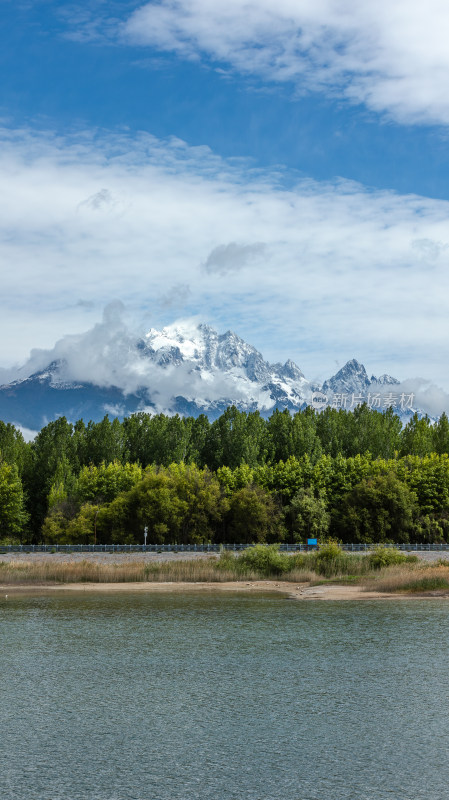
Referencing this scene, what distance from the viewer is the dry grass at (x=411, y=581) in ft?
207

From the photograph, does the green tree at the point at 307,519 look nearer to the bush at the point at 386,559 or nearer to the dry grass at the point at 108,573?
the bush at the point at 386,559

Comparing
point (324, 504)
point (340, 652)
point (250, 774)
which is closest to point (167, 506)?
point (324, 504)

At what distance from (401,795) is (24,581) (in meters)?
56.8

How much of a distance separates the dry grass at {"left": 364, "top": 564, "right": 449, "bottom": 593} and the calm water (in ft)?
49.4

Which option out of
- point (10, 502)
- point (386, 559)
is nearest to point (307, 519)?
point (386, 559)

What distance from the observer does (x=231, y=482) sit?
104250mm

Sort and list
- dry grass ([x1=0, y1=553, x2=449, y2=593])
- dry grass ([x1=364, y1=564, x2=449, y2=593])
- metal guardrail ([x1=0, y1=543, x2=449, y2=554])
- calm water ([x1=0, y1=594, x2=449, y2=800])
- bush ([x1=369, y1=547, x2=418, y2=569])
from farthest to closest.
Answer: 1. metal guardrail ([x1=0, y1=543, x2=449, y2=554])
2. bush ([x1=369, y1=547, x2=418, y2=569])
3. dry grass ([x1=0, y1=553, x2=449, y2=593])
4. dry grass ([x1=364, y1=564, x2=449, y2=593])
5. calm water ([x1=0, y1=594, x2=449, y2=800])

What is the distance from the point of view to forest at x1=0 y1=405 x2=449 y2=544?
96438mm

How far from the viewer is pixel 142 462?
121625 millimetres

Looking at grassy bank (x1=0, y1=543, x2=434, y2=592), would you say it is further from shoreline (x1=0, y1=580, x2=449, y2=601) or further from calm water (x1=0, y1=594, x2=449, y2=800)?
calm water (x1=0, y1=594, x2=449, y2=800)

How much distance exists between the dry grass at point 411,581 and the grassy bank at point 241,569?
1385 mm

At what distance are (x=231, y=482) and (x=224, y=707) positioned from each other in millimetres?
76881

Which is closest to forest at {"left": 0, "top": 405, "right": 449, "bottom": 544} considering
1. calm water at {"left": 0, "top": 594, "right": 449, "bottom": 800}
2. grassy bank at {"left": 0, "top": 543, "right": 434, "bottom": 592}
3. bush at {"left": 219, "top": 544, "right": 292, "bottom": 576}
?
grassy bank at {"left": 0, "top": 543, "right": 434, "bottom": 592}

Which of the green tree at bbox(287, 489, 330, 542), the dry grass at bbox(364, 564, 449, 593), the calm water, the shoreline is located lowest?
the calm water
